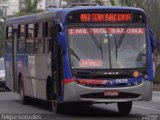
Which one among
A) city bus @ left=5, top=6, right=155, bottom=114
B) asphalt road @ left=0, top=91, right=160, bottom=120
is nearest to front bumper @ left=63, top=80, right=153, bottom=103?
city bus @ left=5, top=6, right=155, bottom=114

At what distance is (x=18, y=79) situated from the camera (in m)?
24.9

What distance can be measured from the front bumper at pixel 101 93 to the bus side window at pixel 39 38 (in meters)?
2.96

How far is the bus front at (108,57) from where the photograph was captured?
1816cm

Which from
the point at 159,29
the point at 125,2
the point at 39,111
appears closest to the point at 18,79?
the point at 39,111

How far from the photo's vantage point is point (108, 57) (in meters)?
18.4

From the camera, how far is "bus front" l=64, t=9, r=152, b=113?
18.2 m

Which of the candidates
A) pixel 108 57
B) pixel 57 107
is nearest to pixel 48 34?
pixel 57 107

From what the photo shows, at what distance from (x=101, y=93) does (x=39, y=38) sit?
148 inches

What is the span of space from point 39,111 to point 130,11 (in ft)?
14.5

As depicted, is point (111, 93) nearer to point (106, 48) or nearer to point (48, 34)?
point (106, 48)

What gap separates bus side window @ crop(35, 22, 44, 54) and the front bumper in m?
2.96

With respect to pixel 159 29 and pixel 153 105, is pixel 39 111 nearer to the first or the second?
pixel 153 105

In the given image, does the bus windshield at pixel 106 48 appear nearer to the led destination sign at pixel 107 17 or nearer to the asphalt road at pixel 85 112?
the led destination sign at pixel 107 17
